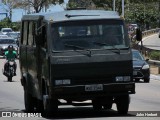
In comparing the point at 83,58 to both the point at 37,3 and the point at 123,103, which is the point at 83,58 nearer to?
the point at 123,103

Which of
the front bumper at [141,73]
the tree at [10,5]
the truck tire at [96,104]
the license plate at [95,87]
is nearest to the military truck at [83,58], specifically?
the license plate at [95,87]

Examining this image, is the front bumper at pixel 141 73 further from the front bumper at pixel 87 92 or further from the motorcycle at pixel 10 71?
the front bumper at pixel 87 92

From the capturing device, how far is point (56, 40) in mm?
14969

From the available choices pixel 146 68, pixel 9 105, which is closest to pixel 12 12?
pixel 146 68

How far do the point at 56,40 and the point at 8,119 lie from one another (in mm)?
2190

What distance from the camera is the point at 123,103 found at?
51.0 ft

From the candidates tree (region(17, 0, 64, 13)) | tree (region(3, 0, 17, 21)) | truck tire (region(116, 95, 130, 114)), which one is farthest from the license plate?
tree (region(3, 0, 17, 21))

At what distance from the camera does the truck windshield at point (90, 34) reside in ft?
49.2

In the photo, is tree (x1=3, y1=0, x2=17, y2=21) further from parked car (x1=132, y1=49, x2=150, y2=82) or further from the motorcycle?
parked car (x1=132, y1=49, x2=150, y2=82)

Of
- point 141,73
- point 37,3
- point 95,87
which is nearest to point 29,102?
point 95,87

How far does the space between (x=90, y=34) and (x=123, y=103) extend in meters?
1.83

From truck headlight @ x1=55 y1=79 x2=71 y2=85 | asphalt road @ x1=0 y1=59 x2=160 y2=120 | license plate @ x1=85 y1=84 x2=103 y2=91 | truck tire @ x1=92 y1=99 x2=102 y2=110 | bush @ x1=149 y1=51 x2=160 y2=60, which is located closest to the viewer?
truck headlight @ x1=55 y1=79 x2=71 y2=85

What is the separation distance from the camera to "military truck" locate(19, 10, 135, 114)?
14.7 m

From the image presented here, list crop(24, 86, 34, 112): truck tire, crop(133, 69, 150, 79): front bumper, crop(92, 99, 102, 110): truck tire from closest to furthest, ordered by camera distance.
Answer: crop(92, 99, 102, 110): truck tire → crop(24, 86, 34, 112): truck tire → crop(133, 69, 150, 79): front bumper
